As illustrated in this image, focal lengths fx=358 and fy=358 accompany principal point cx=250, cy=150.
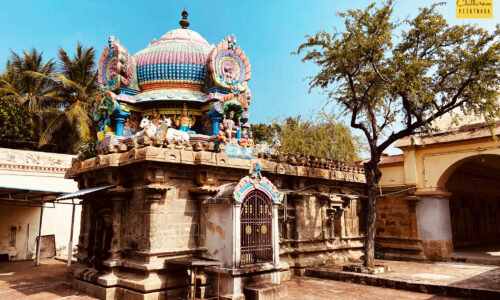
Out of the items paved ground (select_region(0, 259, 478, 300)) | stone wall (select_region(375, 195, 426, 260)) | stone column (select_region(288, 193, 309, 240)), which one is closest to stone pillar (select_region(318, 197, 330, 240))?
stone column (select_region(288, 193, 309, 240))

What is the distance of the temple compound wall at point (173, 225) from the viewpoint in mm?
8656

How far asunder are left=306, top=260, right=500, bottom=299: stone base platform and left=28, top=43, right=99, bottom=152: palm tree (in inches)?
724

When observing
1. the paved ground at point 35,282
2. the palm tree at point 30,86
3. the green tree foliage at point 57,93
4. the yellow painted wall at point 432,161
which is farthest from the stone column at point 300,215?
the palm tree at point 30,86

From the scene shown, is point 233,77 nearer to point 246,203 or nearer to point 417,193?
point 246,203

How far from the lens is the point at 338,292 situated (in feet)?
31.9

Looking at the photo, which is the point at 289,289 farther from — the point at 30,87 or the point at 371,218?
the point at 30,87

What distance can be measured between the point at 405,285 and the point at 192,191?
6401 millimetres

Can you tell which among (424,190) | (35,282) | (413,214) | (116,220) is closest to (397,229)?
(413,214)

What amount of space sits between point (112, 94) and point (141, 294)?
6.71 m

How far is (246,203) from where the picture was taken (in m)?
9.14

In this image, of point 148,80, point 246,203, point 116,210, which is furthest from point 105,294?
point 148,80

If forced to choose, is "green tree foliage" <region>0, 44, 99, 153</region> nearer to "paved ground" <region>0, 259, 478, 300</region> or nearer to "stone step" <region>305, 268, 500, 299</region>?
"paved ground" <region>0, 259, 478, 300</region>

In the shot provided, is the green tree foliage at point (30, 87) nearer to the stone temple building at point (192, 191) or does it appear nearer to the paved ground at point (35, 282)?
the paved ground at point (35, 282)

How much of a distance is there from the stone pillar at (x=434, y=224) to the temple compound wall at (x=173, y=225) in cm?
698
